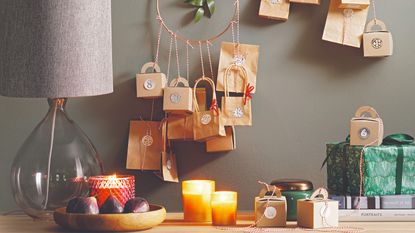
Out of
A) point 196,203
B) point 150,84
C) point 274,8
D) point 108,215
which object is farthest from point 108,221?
point 274,8

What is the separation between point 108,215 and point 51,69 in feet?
1.50

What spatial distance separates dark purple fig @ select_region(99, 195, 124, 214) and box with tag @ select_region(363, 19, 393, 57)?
97cm

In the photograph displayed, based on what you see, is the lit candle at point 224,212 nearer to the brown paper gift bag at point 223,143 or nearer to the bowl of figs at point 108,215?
the bowl of figs at point 108,215

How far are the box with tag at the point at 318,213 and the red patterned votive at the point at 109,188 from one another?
53 cm

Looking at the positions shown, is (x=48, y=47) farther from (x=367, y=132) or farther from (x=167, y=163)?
(x=367, y=132)

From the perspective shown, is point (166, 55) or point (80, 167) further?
point (166, 55)

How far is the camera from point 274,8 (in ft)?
8.27

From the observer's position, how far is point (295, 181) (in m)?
2.29

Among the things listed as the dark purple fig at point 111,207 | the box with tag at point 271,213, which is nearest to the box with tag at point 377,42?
the box with tag at point 271,213

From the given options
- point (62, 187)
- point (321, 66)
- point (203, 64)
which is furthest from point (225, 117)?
point (62, 187)

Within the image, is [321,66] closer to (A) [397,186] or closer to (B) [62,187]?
(A) [397,186]

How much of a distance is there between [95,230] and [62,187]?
0.27 metres

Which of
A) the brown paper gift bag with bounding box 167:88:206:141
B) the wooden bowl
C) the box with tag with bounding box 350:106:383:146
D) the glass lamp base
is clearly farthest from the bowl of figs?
the box with tag with bounding box 350:106:383:146

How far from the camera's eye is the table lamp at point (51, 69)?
2.18 metres
